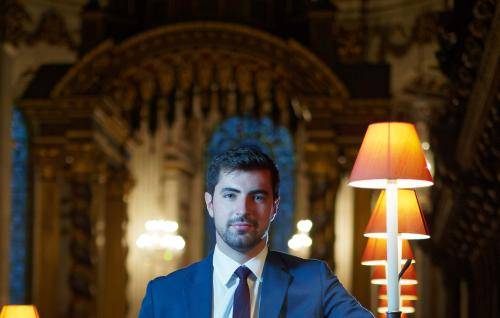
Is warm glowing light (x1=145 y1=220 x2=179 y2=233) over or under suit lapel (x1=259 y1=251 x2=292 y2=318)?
over

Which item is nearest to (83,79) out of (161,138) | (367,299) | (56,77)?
(56,77)

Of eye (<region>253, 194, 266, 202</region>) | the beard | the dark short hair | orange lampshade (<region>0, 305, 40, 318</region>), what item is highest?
the dark short hair

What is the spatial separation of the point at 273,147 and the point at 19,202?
5721 millimetres

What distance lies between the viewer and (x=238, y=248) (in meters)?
3.90

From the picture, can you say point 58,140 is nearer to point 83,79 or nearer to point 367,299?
point 83,79

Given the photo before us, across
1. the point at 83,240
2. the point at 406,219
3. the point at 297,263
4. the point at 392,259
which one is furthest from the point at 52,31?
the point at 297,263

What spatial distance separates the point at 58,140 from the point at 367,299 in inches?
193

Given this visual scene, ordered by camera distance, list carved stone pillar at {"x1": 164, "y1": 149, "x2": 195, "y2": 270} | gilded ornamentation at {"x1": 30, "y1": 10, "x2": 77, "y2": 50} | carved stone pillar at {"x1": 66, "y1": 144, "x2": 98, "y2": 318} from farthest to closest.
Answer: carved stone pillar at {"x1": 164, "y1": 149, "x2": 195, "y2": 270} < gilded ornamentation at {"x1": 30, "y1": 10, "x2": 77, "y2": 50} < carved stone pillar at {"x1": 66, "y1": 144, "x2": 98, "y2": 318}

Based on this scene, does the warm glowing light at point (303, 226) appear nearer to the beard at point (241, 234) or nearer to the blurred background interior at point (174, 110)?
the blurred background interior at point (174, 110)

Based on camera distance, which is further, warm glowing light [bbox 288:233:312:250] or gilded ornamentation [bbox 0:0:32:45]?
warm glowing light [bbox 288:233:312:250]

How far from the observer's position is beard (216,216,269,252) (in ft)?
12.6

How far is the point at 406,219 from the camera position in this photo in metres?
6.35

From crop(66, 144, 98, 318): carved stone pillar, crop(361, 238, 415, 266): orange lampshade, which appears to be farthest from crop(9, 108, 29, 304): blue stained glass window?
crop(361, 238, 415, 266): orange lampshade

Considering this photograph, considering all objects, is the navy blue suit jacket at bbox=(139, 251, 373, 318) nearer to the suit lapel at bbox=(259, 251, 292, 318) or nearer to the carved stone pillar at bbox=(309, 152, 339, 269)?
the suit lapel at bbox=(259, 251, 292, 318)
